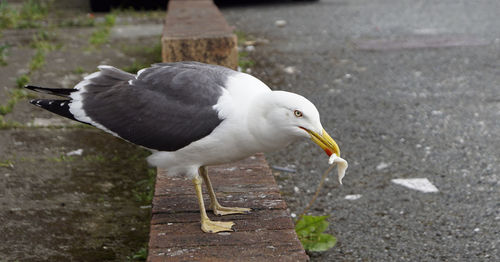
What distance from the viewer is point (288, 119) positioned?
2689 mm

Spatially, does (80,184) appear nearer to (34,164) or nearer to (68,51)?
(34,164)

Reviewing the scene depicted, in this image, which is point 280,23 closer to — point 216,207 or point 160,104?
point 216,207

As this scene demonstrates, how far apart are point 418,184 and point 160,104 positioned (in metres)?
2.13

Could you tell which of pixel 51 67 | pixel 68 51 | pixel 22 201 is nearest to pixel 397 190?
pixel 22 201

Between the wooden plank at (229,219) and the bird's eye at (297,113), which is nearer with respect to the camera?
the bird's eye at (297,113)

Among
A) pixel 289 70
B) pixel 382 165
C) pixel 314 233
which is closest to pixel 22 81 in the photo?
pixel 289 70

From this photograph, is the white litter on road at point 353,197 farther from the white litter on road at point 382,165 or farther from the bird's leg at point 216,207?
the bird's leg at point 216,207

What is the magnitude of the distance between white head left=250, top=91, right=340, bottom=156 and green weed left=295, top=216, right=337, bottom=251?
100 centimetres

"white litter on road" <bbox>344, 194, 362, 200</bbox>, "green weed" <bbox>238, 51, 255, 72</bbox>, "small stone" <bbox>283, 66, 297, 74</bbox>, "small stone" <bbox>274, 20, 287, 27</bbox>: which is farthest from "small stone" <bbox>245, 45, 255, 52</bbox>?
"white litter on road" <bbox>344, 194, 362, 200</bbox>

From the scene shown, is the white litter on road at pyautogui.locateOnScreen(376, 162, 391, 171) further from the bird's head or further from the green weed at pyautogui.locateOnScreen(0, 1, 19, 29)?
the green weed at pyautogui.locateOnScreen(0, 1, 19, 29)

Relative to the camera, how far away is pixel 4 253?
132 inches

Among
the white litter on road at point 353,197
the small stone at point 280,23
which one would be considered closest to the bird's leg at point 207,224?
the white litter on road at point 353,197

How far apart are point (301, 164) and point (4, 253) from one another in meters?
2.17

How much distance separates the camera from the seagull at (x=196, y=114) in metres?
2.72
